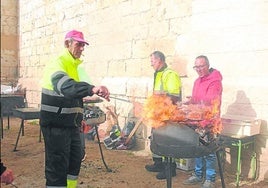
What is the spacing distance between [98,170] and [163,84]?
2.03 m

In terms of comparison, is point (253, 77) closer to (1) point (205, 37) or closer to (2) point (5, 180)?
(1) point (205, 37)

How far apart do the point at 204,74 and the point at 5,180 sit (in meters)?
3.64

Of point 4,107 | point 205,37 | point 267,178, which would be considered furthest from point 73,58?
point 4,107

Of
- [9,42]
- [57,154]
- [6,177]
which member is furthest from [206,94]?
[9,42]

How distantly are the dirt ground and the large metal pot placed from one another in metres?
1.47

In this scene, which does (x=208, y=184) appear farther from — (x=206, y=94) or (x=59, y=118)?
(x=59, y=118)

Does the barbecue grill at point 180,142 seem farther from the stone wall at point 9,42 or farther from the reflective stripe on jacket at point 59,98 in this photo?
the stone wall at point 9,42

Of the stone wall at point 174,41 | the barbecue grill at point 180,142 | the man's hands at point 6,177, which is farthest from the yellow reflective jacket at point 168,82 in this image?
the man's hands at point 6,177

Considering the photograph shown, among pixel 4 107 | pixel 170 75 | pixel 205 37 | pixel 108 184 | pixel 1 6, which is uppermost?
pixel 1 6

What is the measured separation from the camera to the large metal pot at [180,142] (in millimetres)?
3783

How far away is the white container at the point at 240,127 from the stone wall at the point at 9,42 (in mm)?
11938

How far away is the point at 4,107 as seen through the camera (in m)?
10.1

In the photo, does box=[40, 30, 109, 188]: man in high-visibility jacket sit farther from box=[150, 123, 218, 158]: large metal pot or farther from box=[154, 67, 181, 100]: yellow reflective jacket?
box=[154, 67, 181, 100]: yellow reflective jacket

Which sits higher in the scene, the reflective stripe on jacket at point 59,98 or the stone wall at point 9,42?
the stone wall at point 9,42
